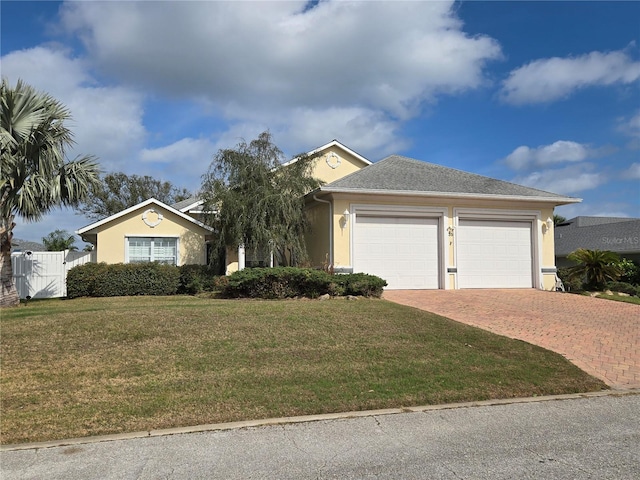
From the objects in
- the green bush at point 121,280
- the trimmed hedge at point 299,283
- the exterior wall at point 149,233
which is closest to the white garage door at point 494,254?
the trimmed hedge at point 299,283

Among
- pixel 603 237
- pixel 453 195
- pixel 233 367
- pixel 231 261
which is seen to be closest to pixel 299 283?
pixel 231 261

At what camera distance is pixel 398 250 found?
1661 centimetres

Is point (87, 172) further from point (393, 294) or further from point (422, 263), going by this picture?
point (422, 263)

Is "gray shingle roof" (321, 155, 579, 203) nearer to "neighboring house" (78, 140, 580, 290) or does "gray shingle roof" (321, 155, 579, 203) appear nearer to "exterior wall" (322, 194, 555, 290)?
"neighboring house" (78, 140, 580, 290)

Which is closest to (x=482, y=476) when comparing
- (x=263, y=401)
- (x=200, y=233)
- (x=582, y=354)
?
(x=263, y=401)

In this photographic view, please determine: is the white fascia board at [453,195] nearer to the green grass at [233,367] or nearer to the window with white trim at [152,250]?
the green grass at [233,367]

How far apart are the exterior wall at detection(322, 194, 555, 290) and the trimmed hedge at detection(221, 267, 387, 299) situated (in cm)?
226

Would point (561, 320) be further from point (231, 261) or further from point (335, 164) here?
point (335, 164)

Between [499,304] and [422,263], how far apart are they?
3.69 metres

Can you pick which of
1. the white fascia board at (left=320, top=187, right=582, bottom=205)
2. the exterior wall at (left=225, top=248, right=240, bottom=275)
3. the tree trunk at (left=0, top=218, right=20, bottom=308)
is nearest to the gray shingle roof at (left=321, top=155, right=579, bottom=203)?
the white fascia board at (left=320, top=187, right=582, bottom=205)

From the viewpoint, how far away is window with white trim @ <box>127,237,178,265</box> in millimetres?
18047

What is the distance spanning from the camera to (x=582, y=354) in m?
8.75

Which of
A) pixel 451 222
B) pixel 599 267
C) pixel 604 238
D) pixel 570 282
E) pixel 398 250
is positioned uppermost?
pixel 451 222

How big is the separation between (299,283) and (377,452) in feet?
29.2
